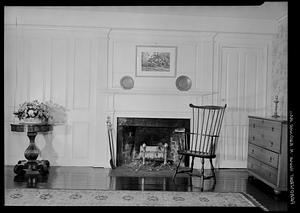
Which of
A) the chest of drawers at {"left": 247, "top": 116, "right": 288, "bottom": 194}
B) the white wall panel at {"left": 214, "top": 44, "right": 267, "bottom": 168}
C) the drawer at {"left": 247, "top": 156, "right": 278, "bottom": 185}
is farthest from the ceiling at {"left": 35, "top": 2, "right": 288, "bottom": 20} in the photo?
the drawer at {"left": 247, "top": 156, "right": 278, "bottom": 185}

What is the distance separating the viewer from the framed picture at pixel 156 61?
5.13 metres

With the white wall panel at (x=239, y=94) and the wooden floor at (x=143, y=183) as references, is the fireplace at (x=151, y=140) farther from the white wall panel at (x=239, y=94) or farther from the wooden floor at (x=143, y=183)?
the white wall panel at (x=239, y=94)

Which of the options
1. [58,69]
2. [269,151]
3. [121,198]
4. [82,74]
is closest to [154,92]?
[82,74]

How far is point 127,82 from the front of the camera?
5.14 metres

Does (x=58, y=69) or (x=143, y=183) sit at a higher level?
(x=58, y=69)

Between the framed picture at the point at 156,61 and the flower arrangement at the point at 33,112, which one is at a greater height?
the framed picture at the point at 156,61

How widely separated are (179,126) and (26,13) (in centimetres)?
284

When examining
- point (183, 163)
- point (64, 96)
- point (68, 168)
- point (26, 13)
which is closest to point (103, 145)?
point (68, 168)

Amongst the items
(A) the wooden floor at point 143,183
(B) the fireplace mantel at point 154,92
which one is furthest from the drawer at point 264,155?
(B) the fireplace mantel at point 154,92

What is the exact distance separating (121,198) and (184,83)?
232 centimetres

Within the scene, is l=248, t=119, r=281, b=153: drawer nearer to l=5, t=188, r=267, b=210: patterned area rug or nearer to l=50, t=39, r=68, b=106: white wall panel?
l=5, t=188, r=267, b=210: patterned area rug

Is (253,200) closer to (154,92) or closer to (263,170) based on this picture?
(263,170)

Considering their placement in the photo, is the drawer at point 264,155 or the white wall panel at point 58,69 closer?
the drawer at point 264,155

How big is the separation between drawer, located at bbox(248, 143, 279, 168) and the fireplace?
104 centimetres
